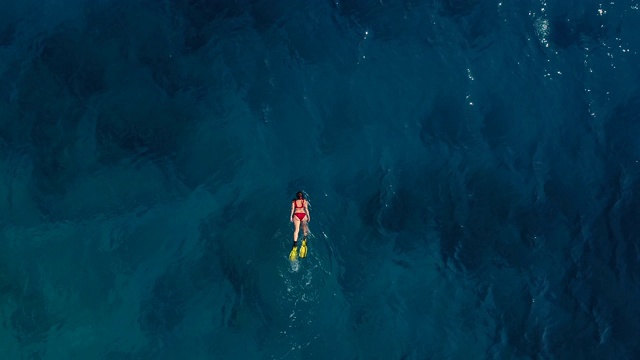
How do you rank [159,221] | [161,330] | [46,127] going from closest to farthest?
[161,330] < [159,221] < [46,127]

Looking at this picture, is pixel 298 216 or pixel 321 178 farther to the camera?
pixel 321 178

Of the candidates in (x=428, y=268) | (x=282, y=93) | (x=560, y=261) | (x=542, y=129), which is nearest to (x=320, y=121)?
(x=282, y=93)

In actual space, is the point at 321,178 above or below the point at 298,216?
above

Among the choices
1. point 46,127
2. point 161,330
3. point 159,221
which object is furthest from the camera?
point 46,127

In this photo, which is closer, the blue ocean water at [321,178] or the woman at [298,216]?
the blue ocean water at [321,178]

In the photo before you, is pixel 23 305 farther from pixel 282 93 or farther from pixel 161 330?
pixel 282 93

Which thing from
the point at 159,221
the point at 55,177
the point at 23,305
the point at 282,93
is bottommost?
the point at 23,305

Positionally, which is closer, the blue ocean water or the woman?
the blue ocean water

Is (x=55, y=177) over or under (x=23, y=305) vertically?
over
